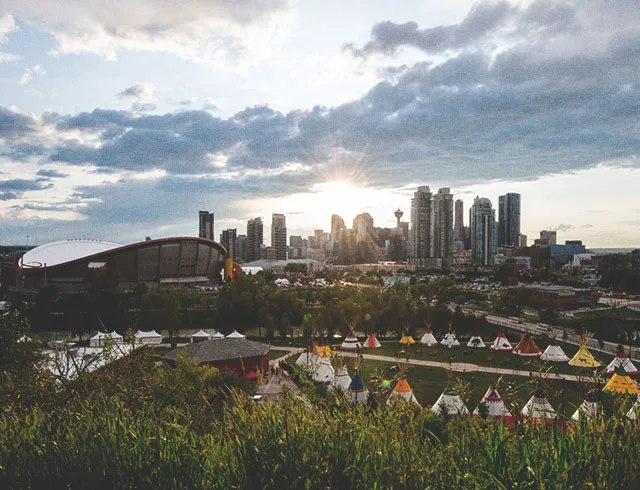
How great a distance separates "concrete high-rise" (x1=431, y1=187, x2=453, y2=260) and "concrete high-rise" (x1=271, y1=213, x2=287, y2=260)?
47692 mm

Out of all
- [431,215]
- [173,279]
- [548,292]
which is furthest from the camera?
[431,215]

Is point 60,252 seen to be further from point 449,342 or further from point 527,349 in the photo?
point 527,349

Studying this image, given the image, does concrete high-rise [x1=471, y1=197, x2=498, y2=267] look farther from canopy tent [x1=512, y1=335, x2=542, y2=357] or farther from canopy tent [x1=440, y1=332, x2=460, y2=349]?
canopy tent [x1=512, y1=335, x2=542, y2=357]

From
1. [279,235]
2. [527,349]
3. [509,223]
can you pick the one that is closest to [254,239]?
[279,235]

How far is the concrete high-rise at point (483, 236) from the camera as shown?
12494 cm

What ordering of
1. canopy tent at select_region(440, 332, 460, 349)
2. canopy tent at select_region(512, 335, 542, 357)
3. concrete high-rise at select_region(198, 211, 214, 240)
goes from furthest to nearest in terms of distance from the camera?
concrete high-rise at select_region(198, 211, 214, 240) → canopy tent at select_region(440, 332, 460, 349) → canopy tent at select_region(512, 335, 542, 357)

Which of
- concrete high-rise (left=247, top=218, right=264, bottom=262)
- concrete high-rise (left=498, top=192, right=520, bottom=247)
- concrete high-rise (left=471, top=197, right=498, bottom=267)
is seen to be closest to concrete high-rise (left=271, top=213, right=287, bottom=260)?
concrete high-rise (left=247, top=218, right=264, bottom=262)

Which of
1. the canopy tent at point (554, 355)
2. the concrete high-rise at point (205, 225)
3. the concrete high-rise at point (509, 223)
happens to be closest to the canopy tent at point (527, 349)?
the canopy tent at point (554, 355)

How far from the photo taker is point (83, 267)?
60281mm

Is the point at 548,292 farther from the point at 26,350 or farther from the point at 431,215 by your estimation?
the point at 431,215

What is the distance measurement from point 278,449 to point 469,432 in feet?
5.46

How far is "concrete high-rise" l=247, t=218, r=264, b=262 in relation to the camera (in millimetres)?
149125

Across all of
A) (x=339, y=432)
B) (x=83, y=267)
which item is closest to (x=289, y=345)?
(x=339, y=432)

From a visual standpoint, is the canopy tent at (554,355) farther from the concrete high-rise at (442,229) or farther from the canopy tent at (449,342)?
the concrete high-rise at (442,229)
